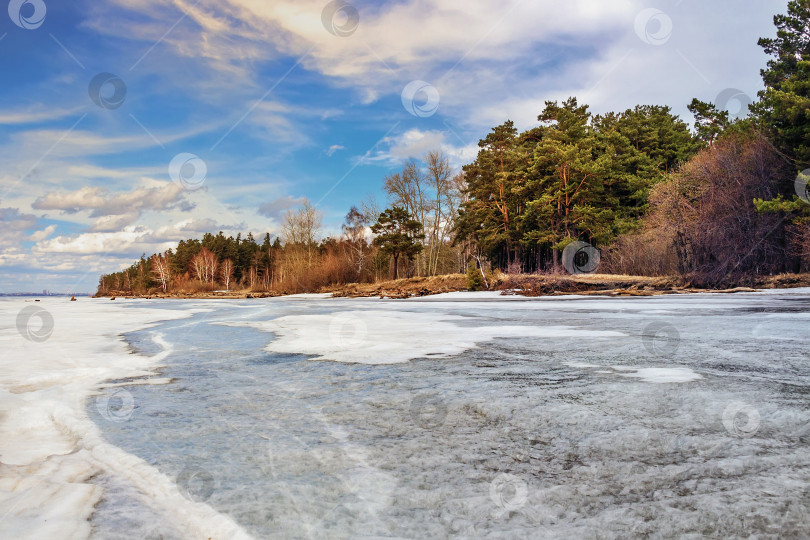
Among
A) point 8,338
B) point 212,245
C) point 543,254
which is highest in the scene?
point 212,245

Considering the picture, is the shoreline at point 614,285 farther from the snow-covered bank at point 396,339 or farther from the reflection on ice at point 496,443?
the reflection on ice at point 496,443

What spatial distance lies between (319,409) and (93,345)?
330cm

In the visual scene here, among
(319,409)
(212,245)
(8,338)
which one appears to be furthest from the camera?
(212,245)

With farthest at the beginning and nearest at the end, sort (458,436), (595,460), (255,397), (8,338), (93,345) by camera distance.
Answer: (8,338), (93,345), (255,397), (458,436), (595,460)

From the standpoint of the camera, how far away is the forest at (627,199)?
15.8 meters

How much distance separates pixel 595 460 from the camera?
1188 mm

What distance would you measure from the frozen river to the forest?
46.2ft

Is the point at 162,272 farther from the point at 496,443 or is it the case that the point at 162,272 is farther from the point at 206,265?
the point at 496,443

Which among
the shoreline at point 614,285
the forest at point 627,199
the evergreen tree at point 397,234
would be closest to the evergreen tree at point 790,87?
the forest at point 627,199

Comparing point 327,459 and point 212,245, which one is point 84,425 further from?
point 212,245

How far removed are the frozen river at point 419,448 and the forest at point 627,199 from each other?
14083mm

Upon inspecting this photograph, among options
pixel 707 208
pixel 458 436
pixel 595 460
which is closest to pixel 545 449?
pixel 595 460

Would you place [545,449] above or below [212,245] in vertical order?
below

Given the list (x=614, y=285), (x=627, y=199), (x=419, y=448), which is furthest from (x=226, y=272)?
(x=419, y=448)
